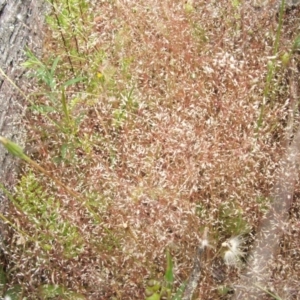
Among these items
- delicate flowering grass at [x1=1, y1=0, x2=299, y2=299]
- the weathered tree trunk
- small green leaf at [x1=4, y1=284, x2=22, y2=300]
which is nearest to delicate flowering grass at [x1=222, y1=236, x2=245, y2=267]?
delicate flowering grass at [x1=1, y1=0, x2=299, y2=299]

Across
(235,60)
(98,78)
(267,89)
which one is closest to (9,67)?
(98,78)

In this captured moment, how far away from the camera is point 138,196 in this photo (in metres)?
2.23

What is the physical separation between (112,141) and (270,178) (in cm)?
78

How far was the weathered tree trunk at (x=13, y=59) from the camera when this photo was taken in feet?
7.73

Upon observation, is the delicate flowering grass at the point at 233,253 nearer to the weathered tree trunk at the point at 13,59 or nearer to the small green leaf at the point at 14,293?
the small green leaf at the point at 14,293

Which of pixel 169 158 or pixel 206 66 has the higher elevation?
pixel 206 66

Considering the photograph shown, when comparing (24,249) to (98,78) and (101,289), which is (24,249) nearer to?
(101,289)

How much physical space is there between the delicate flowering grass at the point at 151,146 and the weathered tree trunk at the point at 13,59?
0.24ft

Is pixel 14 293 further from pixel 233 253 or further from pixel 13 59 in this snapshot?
pixel 13 59

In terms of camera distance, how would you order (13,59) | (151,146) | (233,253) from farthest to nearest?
(13,59)
(151,146)
(233,253)

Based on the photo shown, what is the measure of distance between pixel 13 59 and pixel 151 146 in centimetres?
86

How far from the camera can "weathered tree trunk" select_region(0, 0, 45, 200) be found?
2355 mm

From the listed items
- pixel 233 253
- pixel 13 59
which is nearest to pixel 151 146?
pixel 233 253

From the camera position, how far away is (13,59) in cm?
254
